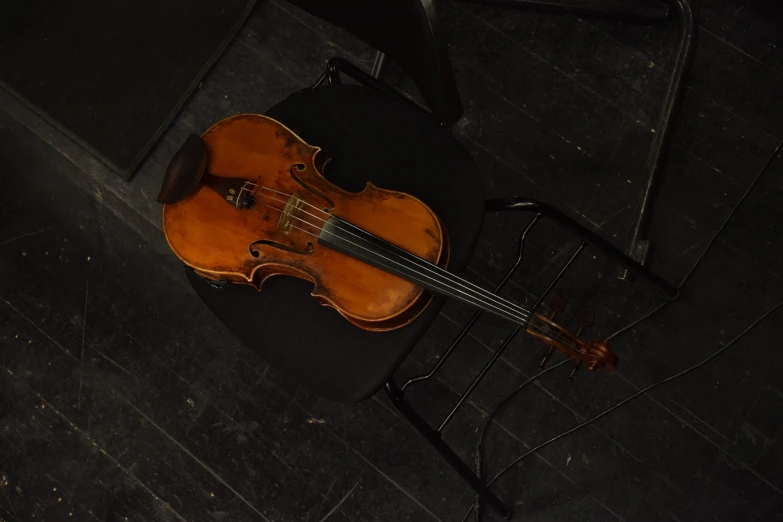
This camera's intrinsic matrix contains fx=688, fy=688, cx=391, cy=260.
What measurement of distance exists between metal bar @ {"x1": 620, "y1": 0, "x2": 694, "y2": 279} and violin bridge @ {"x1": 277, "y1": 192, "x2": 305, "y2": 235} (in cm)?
103

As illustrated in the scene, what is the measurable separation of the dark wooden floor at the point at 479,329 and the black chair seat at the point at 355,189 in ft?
1.97

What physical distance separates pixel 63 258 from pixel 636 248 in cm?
177

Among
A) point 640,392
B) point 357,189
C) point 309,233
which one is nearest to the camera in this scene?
point 309,233

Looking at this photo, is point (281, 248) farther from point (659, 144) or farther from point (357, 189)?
point (659, 144)

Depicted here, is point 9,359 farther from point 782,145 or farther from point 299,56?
point 782,145

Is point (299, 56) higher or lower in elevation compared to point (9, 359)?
higher

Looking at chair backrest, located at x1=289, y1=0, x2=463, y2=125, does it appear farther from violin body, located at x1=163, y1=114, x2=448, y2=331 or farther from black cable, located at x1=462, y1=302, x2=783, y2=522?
black cable, located at x1=462, y1=302, x2=783, y2=522

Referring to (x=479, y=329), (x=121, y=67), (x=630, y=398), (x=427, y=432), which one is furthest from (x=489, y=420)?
(x=121, y=67)

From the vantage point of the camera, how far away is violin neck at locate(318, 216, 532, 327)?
127 cm

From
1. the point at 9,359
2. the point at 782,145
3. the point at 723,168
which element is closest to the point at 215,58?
the point at 9,359

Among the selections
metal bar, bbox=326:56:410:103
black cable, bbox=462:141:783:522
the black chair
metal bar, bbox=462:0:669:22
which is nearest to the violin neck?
the black chair

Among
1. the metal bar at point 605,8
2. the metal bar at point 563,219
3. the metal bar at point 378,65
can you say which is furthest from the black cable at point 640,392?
the metal bar at point 378,65

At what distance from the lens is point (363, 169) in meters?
1.50

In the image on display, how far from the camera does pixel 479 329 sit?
79.4 inches
